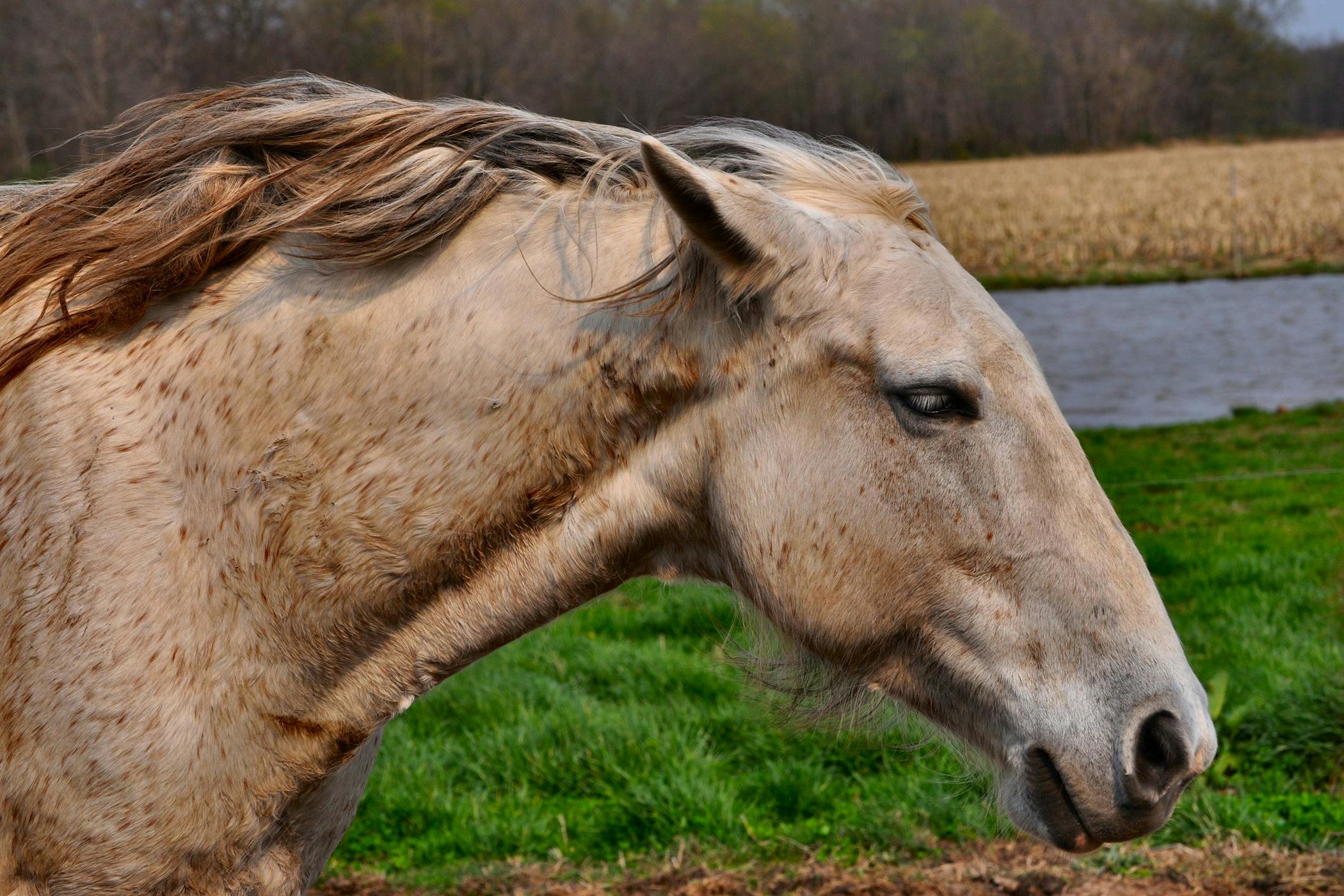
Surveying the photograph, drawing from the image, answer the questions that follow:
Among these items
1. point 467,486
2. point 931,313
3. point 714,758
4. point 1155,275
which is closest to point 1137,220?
point 1155,275

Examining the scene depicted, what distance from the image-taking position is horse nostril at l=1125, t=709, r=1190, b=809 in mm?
1783

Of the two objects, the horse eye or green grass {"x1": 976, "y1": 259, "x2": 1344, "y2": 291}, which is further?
green grass {"x1": 976, "y1": 259, "x2": 1344, "y2": 291}

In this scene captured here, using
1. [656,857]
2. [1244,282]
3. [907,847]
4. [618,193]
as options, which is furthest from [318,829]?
[1244,282]

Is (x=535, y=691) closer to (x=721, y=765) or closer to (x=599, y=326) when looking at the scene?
(x=721, y=765)

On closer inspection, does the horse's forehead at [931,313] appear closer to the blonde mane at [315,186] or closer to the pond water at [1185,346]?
the blonde mane at [315,186]

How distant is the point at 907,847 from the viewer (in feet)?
12.6

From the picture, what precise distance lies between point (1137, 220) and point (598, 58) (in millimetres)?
12131

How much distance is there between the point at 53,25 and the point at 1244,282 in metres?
17.8

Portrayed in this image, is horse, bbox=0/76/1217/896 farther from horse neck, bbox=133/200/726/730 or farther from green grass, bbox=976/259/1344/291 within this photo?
green grass, bbox=976/259/1344/291

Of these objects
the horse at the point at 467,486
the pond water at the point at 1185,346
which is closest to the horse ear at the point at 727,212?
the horse at the point at 467,486

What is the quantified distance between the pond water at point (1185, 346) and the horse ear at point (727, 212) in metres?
8.57

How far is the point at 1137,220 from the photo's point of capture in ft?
78.9

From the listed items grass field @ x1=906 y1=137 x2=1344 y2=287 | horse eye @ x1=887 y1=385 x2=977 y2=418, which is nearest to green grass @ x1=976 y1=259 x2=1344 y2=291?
grass field @ x1=906 y1=137 x2=1344 y2=287

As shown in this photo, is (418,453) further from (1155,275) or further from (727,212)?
(1155,275)
